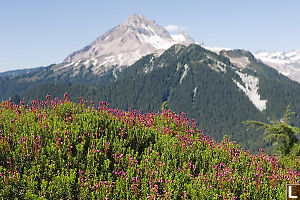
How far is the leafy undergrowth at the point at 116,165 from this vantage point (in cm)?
403

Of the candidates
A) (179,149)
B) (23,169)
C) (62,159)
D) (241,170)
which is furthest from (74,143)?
(241,170)

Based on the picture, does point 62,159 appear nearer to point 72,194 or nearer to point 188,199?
point 72,194

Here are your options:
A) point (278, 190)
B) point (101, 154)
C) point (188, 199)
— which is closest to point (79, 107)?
point (101, 154)

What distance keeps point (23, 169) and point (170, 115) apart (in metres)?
4.48

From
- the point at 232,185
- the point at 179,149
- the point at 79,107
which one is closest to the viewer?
the point at 232,185

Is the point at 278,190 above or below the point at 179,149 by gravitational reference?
below

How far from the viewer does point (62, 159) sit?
4598 millimetres

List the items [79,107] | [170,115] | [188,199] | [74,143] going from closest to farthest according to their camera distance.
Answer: [188,199] < [74,143] < [79,107] < [170,115]

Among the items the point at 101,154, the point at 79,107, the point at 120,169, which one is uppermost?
the point at 79,107

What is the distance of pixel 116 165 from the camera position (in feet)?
15.5

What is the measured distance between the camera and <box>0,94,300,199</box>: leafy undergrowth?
159 inches

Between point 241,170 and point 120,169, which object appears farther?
point 241,170

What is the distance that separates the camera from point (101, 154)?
492 cm

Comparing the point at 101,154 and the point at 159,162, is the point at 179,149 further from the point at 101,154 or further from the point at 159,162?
the point at 101,154
